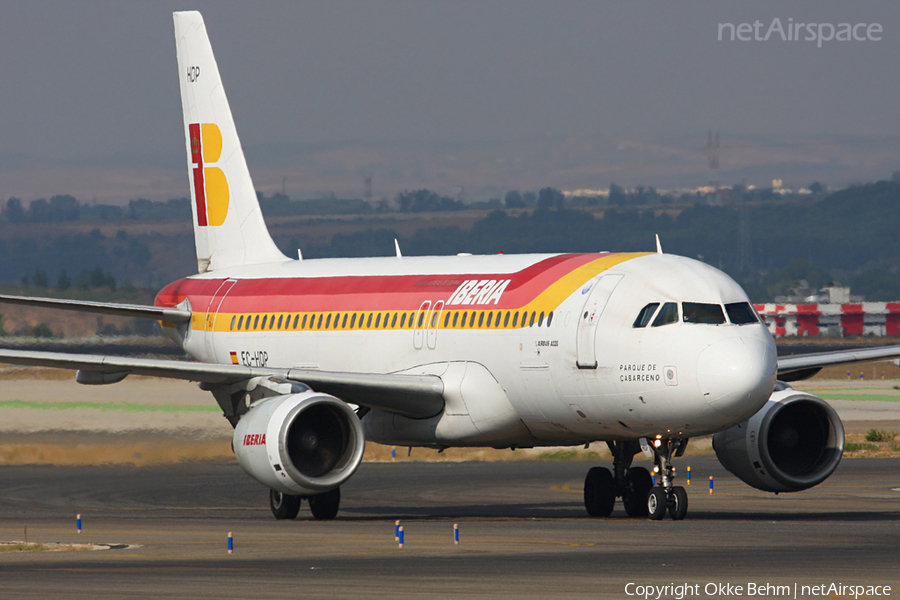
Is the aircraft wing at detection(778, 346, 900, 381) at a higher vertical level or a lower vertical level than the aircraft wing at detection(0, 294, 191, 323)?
lower

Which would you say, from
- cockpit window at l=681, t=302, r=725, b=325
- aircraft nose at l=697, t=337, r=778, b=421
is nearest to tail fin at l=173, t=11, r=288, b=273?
cockpit window at l=681, t=302, r=725, b=325

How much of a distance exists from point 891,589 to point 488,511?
1479 cm

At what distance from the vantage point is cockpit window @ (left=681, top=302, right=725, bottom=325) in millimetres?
24359

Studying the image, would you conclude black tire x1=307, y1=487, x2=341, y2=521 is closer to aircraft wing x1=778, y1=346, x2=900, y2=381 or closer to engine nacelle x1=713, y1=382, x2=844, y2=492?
engine nacelle x1=713, y1=382, x2=844, y2=492

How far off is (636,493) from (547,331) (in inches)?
140

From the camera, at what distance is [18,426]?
39938mm

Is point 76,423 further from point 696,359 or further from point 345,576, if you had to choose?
point 345,576

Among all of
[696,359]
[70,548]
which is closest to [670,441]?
[696,359]

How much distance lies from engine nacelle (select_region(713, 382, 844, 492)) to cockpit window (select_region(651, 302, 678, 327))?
3.82 m

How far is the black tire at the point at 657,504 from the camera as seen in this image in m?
25.0

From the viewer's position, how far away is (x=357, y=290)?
103 feet

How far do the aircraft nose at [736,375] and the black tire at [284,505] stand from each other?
27.1 ft

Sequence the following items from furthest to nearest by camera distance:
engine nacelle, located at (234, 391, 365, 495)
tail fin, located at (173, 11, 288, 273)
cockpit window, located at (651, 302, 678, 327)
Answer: tail fin, located at (173, 11, 288, 273), engine nacelle, located at (234, 391, 365, 495), cockpit window, located at (651, 302, 678, 327)

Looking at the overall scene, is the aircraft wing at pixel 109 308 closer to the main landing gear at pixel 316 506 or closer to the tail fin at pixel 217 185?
the tail fin at pixel 217 185
